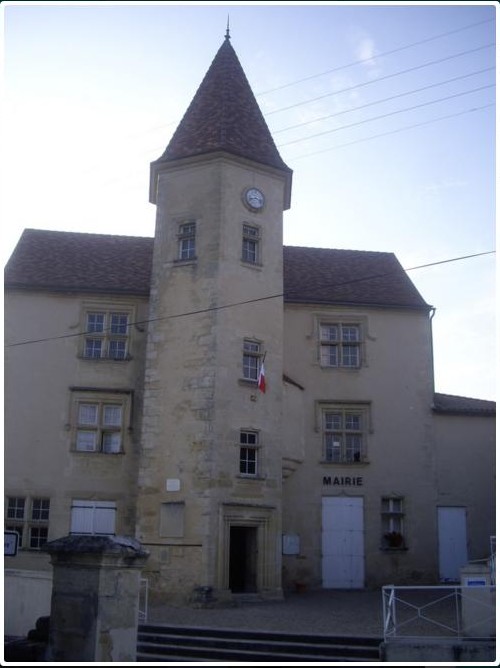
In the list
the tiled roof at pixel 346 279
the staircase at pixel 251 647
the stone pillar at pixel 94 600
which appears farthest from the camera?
the tiled roof at pixel 346 279

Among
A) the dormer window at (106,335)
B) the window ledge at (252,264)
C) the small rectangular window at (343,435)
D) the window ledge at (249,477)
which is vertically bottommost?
the window ledge at (249,477)

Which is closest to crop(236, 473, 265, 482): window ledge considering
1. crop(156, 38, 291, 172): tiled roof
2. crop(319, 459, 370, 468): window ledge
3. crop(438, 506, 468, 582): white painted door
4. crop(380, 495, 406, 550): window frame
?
crop(319, 459, 370, 468): window ledge

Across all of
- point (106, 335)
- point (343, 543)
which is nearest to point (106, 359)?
point (106, 335)

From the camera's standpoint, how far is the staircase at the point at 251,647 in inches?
518

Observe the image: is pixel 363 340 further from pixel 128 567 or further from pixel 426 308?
pixel 128 567

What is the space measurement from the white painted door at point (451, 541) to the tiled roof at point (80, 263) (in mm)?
11804

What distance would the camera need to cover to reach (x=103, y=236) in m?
28.2

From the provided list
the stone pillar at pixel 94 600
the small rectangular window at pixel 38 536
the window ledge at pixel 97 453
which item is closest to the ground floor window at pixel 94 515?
the small rectangular window at pixel 38 536

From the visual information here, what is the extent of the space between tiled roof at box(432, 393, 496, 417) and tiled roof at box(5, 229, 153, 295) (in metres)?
10.2

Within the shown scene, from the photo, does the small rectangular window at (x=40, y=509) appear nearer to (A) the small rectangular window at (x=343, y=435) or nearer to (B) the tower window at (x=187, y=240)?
(B) the tower window at (x=187, y=240)

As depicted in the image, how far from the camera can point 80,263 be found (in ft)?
85.7

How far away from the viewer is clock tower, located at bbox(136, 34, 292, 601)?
19906 millimetres

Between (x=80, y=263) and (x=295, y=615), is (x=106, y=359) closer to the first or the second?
(x=80, y=263)

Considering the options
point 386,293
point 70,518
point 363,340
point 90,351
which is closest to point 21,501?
point 70,518
